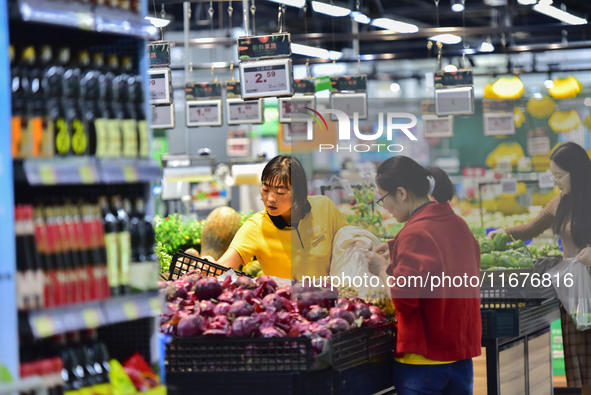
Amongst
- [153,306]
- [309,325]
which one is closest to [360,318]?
[309,325]

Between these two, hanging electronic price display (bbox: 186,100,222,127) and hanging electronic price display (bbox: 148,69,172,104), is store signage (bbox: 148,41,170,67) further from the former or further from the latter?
hanging electronic price display (bbox: 186,100,222,127)

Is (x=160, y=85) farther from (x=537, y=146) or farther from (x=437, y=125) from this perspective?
(x=537, y=146)

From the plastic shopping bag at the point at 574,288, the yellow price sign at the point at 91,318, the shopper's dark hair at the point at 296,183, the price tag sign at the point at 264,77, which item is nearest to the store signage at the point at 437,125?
the shopper's dark hair at the point at 296,183

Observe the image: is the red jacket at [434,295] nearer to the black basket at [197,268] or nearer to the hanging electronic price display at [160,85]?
the black basket at [197,268]

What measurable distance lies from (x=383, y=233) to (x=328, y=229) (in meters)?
0.31

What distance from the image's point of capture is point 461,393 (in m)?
3.42

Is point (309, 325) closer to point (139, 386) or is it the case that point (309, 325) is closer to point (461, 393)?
point (461, 393)

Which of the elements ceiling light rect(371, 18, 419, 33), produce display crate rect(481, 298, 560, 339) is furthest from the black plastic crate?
ceiling light rect(371, 18, 419, 33)

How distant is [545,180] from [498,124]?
383 millimetres

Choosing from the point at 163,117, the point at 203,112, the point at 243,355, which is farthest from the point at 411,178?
the point at 203,112

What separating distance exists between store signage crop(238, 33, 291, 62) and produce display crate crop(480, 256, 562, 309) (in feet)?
13.2

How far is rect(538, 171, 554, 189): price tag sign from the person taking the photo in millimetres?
4254

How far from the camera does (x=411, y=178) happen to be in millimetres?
3541

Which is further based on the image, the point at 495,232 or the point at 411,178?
the point at 495,232
